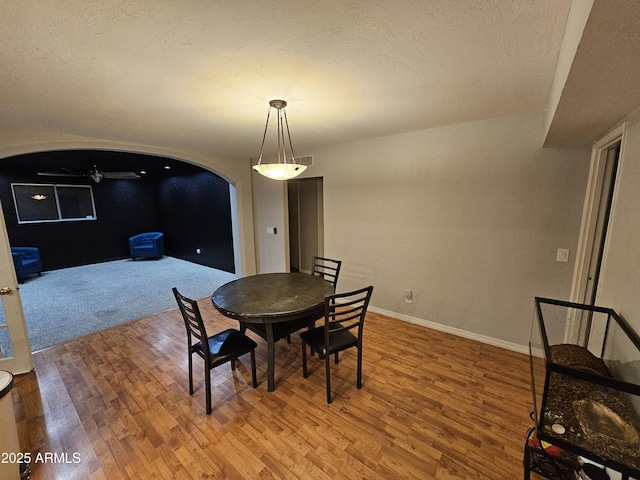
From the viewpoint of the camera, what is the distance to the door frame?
2055mm

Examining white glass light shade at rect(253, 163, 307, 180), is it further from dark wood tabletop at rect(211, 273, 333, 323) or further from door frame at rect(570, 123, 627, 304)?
door frame at rect(570, 123, 627, 304)

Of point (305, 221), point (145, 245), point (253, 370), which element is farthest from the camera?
point (145, 245)

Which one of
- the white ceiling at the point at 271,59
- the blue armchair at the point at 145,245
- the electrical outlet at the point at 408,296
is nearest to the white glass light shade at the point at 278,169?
the white ceiling at the point at 271,59

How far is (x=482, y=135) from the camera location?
263 centimetres

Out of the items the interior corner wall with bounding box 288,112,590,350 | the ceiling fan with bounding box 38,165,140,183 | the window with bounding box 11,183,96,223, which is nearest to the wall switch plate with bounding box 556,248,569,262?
the interior corner wall with bounding box 288,112,590,350

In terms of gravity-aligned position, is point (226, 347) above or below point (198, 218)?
below

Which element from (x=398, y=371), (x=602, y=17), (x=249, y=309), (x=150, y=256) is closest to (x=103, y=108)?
(x=249, y=309)

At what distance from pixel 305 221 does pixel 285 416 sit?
3.90 m

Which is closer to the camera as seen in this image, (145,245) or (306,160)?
(306,160)

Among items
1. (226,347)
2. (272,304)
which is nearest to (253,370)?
(226,347)

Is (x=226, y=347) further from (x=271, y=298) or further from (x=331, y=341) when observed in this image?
(x=331, y=341)

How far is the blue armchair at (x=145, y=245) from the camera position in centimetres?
731

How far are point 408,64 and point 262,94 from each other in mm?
1039

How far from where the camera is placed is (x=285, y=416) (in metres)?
1.95
